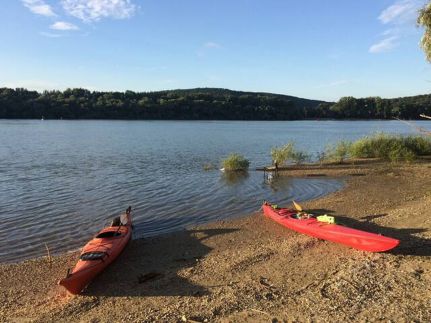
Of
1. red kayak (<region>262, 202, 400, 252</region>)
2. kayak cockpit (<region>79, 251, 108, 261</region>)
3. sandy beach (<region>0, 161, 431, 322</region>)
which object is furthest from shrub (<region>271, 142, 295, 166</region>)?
kayak cockpit (<region>79, 251, 108, 261</region>)

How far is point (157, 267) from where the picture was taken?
1057 cm

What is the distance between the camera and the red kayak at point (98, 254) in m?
9.00

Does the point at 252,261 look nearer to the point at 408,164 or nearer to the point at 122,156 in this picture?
the point at 408,164

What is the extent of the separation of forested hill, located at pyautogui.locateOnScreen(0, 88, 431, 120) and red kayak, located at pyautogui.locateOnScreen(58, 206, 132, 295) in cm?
11942

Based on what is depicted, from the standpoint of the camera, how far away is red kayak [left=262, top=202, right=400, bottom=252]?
1001cm

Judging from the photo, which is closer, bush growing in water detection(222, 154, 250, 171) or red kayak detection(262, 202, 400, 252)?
red kayak detection(262, 202, 400, 252)

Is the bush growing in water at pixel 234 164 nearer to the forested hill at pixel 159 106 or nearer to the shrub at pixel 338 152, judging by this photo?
the shrub at pixel 338 152

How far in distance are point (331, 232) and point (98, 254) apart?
20.0ft

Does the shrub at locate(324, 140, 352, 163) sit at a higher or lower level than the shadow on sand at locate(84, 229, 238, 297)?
higher

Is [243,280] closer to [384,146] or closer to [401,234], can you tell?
[401,234]

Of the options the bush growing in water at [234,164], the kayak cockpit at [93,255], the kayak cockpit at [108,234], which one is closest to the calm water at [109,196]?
the bush growing in water at [234,164]

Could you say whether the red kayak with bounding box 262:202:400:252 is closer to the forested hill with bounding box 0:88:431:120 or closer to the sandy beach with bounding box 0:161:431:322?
the sandy beach with bounding box 0:161:431:322

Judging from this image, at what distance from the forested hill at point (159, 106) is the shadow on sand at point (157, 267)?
389ft

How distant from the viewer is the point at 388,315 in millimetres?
6977
